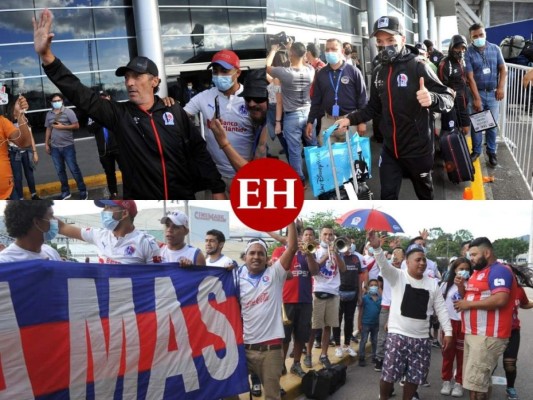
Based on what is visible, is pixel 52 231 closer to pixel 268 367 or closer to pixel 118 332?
pixel 118 332

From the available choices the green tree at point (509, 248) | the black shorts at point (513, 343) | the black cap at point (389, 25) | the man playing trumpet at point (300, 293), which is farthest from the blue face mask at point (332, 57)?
the black shorts at point (513, 343)

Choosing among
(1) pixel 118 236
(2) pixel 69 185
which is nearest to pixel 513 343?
(1) pixel 118 236

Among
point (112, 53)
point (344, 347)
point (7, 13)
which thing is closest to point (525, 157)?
point (344, 347)

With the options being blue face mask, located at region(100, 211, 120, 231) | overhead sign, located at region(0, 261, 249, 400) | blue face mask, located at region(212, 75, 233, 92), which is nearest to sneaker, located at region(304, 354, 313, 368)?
overhead sign, located at region(0, 261, 249, 400)

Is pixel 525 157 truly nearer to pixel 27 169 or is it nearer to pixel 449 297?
pixel 449 297

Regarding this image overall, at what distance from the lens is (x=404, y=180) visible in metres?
2.27

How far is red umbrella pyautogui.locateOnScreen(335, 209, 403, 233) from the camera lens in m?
2.22

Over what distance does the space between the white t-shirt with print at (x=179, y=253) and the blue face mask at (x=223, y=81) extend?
0.64m

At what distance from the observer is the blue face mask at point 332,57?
2055mm

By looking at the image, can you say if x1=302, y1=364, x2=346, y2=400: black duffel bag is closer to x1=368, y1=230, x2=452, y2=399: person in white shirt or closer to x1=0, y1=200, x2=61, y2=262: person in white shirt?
x1=368, y1=230, x2=452, y2=399: person in white shirt

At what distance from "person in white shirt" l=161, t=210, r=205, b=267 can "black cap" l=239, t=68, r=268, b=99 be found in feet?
1.52

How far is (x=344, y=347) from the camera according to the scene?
258cm

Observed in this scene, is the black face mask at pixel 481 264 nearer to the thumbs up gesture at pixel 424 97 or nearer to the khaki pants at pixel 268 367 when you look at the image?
the thumbs up gesture at pixel 424 97

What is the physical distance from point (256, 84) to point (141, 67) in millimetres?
382
